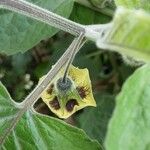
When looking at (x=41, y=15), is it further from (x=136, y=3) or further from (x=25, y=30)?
(x=25, y=30)

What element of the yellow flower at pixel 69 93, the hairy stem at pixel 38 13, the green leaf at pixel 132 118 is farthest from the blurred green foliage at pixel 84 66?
the green leaf at pixel 132 118

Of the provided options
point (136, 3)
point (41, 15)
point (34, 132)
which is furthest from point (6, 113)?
point (136, 3)

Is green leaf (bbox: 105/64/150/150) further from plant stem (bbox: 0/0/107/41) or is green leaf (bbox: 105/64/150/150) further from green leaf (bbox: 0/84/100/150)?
green leaf (bbox: 0/84/100/150)

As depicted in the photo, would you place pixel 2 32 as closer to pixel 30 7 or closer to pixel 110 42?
pixel 30 7

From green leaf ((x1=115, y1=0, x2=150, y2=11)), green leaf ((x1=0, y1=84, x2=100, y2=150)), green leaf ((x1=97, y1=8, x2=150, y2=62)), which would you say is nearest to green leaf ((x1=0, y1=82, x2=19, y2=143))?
green leaf ((x1=0, y1=84, x2=100, y2=150))

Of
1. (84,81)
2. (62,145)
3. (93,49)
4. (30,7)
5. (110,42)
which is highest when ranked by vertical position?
(110,42)

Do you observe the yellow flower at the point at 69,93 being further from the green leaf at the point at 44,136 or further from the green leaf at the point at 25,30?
the green leaf at the point at 25,30

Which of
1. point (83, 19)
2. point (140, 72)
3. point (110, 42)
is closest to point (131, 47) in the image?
point (110, 42)
